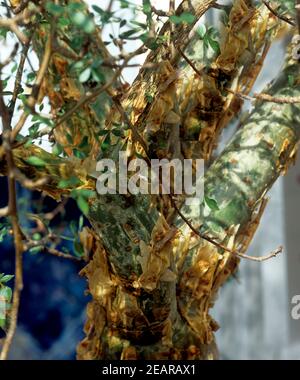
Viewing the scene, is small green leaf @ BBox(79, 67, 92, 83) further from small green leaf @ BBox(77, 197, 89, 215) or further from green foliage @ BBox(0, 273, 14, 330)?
green foliage @ BBox(0, 273, 14, 330)

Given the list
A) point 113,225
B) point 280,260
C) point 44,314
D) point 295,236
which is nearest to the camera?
point 113,225

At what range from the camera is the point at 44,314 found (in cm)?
346

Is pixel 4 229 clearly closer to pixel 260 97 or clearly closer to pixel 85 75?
pixel 260 97

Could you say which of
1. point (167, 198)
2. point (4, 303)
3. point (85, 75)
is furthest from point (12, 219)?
point (167, 198)

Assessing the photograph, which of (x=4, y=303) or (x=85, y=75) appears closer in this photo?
(x=85, y=75)

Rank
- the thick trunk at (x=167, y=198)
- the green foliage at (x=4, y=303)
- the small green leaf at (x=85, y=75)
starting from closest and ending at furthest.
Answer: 1. the small green leaf at (x=85, y=75)
2. the green foliage at (x=4, y=303)
3. the thick trunk at (x=167, y=198)

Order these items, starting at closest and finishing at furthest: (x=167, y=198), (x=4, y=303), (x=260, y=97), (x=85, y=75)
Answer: (x=85, y=75)
(x=4, y=303)
(x=260, y=97)
(x=167, y=198)

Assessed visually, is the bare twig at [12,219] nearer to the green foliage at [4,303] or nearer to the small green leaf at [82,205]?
the small green leaf at [82,205]

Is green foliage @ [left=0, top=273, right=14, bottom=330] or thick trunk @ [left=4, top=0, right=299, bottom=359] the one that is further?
thick trunk @ [left=4, top=0, right=299, bottom=359]

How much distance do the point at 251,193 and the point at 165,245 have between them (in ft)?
1.16

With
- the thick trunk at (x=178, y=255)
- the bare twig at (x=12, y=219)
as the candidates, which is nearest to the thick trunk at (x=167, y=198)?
the thick trunk at (x=178, y=255)

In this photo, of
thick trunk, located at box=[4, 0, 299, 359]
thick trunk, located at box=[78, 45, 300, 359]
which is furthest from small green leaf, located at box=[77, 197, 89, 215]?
thick trunk, located at box=[78, 45, 300, 359]
